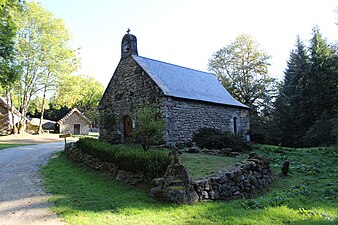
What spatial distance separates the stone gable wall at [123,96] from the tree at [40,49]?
1389 cm

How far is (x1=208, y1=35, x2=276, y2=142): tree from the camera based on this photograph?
34.7 metres

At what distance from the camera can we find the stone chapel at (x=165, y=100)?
1587 cm

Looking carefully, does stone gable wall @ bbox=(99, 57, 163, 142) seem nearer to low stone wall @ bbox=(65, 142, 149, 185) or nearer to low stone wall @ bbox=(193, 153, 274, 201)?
low stone wall @ bbox=(65, 142, 149, 185)

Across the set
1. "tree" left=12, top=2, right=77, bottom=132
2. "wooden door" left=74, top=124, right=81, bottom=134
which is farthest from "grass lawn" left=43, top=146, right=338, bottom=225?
"wooden door" left=74, top=124, right=81, bottom=134

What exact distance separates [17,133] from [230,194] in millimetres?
29553

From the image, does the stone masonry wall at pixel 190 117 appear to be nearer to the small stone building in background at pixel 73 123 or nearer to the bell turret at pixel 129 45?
the bell turret at pixel 129 45

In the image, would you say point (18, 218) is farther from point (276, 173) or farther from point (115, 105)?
point (115, 105)

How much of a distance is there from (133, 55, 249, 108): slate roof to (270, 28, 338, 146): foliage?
817 cm

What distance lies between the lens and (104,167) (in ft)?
31.6

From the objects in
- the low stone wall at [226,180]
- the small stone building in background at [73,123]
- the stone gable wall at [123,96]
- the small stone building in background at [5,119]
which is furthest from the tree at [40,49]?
the low stone wall at [226,180]

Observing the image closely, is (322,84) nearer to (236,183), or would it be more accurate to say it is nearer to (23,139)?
(236,183)

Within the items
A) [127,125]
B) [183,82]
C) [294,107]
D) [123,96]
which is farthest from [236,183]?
[294,107]

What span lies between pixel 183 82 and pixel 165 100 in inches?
167

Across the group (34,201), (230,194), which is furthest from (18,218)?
(230,194)
